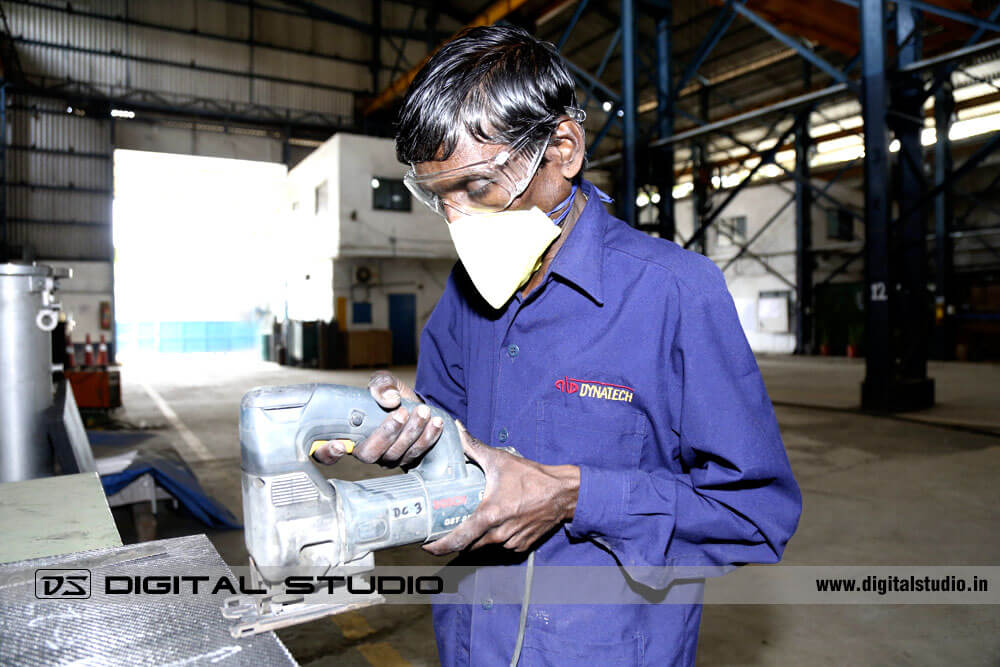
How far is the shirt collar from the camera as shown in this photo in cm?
120

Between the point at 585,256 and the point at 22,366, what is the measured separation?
3.06 meters

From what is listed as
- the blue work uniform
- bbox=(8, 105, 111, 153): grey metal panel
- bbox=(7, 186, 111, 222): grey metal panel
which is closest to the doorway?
bbox=(7, 186, 111, 222): grey metal panel

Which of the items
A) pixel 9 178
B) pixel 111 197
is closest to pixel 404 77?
pixel 111 197

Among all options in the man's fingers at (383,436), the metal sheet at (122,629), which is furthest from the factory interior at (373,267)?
the man's fingers at (383,436)

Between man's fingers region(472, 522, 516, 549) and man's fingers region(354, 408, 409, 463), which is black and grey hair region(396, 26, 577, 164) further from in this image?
man's fingers region(472, 522, 516, 549)

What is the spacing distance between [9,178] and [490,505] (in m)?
20.6

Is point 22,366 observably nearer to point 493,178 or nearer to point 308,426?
point 308,426

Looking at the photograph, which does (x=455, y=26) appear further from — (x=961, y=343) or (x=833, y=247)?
(x=961, y=343)

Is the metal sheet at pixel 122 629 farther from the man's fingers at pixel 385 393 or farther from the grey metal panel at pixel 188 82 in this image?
the grey metal panel at pixel 188 82

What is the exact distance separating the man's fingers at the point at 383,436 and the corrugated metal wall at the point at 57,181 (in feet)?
63.2

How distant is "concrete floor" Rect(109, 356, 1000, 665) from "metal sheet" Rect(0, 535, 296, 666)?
1.76m

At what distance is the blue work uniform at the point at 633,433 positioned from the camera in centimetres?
110

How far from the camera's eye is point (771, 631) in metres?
2.81

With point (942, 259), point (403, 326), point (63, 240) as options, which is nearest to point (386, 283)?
point (403, 326)
